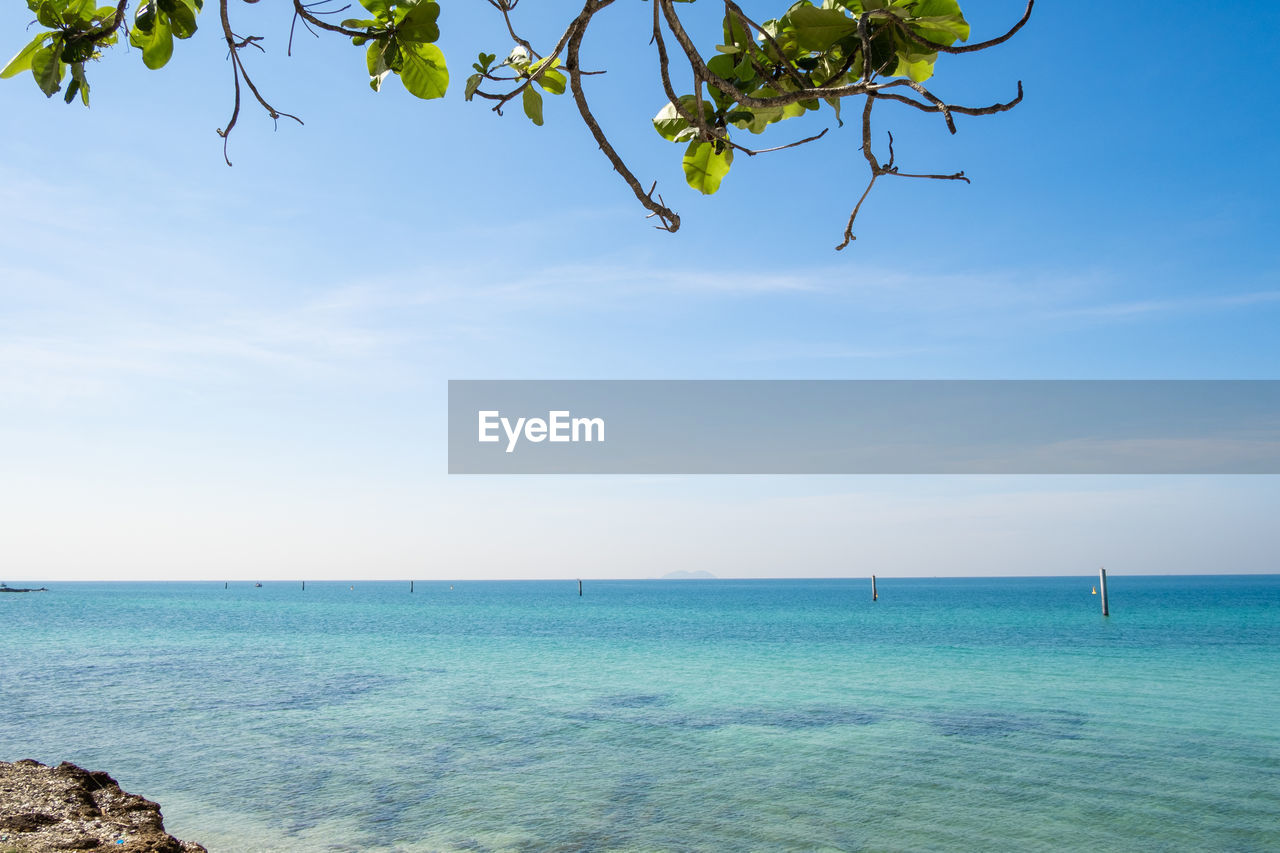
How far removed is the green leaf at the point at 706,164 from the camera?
134cm

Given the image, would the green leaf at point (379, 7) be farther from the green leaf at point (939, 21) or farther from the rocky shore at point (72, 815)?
the rocky shore at point (72, 815)

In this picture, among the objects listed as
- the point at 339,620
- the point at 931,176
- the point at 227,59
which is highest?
the point at 227,59

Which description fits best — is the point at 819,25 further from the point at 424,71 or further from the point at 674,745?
the point at 674,745

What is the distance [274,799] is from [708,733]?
24.1 feet

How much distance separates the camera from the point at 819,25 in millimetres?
1097

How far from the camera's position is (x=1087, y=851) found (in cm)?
866

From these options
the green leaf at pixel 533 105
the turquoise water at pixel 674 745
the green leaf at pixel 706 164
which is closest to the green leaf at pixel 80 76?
the green leaf at pixel 533 105

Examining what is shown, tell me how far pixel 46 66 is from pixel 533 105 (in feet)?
2.43

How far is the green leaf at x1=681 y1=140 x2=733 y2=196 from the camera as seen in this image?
134 cm

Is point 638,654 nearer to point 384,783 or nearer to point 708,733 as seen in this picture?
point 708,733

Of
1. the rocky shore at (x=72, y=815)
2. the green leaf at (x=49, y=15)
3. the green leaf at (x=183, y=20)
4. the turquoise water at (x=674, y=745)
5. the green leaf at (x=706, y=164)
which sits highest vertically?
the green leaf at (x=183, y=20)

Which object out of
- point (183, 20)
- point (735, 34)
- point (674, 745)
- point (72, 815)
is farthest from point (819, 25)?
point (674, 745)

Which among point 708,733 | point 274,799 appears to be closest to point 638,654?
point 708,733

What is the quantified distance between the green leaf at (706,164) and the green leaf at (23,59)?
0.98 metres
